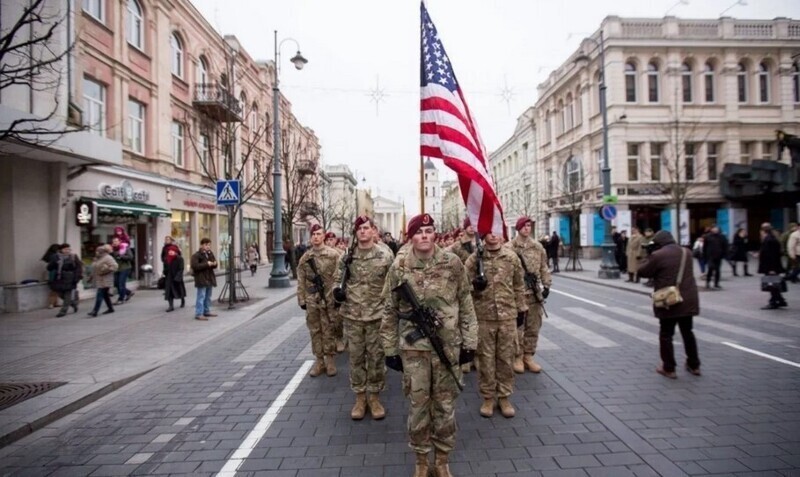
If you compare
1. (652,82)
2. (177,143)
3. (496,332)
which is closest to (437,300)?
(496,332)

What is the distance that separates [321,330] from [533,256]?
129 inches

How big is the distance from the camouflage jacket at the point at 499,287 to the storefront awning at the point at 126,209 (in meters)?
14.2

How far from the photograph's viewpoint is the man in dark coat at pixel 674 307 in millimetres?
5527

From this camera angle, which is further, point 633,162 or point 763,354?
point 633,162

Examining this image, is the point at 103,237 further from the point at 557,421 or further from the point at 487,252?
the point at 557,421

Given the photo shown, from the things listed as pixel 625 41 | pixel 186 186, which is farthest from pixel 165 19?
pixel 625 41

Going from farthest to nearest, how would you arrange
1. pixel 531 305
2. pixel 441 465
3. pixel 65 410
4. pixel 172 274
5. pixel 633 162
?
pixel 633 162
pixel 172 274
pixel 531 305
pixel 65 410
pixel 441 465

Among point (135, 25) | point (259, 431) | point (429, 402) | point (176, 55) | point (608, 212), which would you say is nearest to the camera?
point (429, 402)

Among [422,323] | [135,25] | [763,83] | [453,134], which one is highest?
[763,83]

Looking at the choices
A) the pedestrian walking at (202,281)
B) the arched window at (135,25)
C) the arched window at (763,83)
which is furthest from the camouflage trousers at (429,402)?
the arched window at (763,83)

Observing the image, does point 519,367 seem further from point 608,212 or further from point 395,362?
point 608,212

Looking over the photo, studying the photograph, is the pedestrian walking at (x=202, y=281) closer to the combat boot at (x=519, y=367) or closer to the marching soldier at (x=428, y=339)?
the combat boot at (x=519, y=367)

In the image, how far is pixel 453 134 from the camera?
5.07 meters

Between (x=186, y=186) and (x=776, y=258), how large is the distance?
72.8ft
